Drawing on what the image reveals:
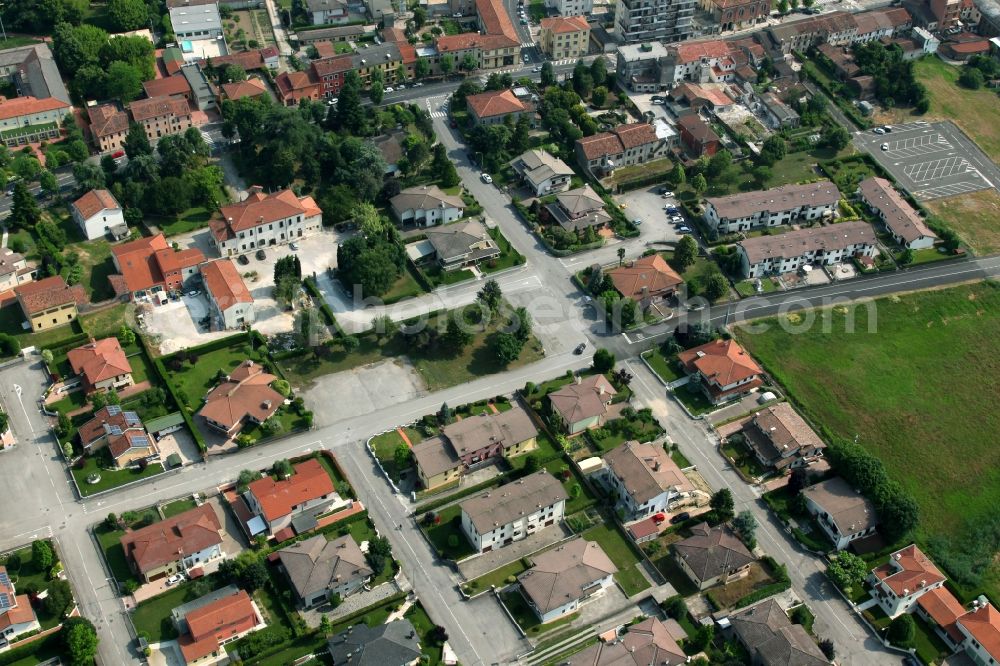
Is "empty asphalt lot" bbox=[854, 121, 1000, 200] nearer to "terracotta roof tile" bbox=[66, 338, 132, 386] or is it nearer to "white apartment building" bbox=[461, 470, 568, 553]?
"white apartment building" bbox=[461, 470, 568, 553]

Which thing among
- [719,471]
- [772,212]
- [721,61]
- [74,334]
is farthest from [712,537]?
[721,61]

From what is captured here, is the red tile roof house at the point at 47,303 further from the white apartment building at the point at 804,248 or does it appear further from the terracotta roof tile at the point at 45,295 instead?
the white apartment building at the point at 804,248

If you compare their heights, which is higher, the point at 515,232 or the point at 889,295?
the point at 515,232

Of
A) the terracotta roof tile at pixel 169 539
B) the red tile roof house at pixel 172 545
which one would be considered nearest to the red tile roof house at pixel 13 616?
the red tile roof house at pixel 172 545

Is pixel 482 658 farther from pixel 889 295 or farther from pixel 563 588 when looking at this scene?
pixel 889 295

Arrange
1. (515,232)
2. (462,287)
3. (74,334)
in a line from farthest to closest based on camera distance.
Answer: (515,232) → (462,287) → (74,334)

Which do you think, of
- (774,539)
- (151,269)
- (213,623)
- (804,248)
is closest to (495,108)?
(804,248)

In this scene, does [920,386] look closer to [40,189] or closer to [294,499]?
[294,499]
